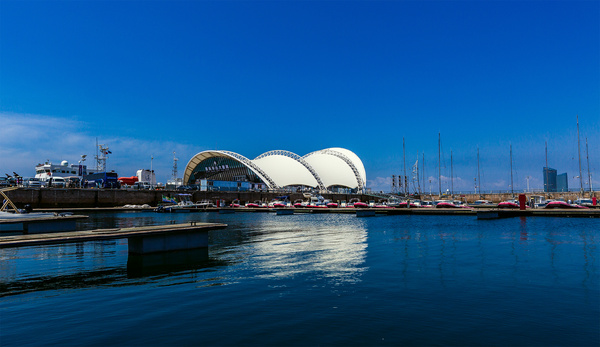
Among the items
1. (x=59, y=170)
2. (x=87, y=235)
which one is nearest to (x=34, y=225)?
(x=87, y=235)

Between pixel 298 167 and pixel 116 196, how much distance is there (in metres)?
67.8

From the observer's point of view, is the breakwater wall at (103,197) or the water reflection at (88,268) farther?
the breakwater wall at (103,197)

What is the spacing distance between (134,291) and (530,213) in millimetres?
64776

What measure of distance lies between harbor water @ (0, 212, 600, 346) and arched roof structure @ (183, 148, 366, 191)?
4302 inches

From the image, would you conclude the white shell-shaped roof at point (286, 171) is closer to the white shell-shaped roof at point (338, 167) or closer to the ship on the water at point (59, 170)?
the white shell-shaped roof at point (338, 167)

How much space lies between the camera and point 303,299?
1283cm

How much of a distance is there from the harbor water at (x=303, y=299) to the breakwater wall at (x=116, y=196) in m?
64.7

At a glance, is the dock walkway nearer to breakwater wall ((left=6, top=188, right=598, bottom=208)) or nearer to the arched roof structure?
breakwater wall ((left=6, top=188, right=598, bottom=208))

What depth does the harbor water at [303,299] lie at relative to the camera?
31.4 feet

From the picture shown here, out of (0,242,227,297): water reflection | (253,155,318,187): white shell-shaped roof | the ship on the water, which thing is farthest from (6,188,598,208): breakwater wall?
(0,242,227,297): water reflection

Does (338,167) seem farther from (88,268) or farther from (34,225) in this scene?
(88,268)

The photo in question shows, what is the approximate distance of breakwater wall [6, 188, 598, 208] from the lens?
7612 cm

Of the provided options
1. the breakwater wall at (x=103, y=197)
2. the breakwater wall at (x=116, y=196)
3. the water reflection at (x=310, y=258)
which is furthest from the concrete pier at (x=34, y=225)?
the breakwater wall at (x=103, y=197)

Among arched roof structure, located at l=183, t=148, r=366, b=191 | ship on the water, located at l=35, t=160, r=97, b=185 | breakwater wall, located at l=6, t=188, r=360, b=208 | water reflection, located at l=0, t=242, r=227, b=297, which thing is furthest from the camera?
arched roof structure, located at l=183, t=148, r=366, b=191
